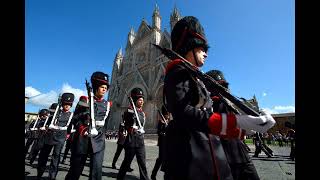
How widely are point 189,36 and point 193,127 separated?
91cm

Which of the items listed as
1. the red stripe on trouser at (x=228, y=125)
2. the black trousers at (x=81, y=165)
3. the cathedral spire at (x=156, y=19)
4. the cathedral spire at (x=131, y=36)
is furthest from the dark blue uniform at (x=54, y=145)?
the cathedral spire at (x=131, y=36)

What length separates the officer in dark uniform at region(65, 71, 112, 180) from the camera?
3.74 m

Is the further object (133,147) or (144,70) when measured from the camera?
(144,70)

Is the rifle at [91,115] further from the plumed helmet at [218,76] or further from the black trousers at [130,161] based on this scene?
the plumed helmet at [218,76]

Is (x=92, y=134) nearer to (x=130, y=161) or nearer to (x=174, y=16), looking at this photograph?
(x=130, y=161)

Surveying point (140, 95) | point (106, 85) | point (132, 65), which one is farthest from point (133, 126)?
point (132, 65)

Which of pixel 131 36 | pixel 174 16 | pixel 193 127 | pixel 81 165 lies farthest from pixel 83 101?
pixel 131 36

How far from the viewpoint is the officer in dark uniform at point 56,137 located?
569 centimetres

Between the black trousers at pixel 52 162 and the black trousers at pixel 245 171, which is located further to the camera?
the black trousers at pixel 52 162

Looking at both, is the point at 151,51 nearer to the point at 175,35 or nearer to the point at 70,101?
the point at 70,101

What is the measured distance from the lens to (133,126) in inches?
244

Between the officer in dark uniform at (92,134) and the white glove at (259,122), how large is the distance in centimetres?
286

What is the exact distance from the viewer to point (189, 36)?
218 cm
